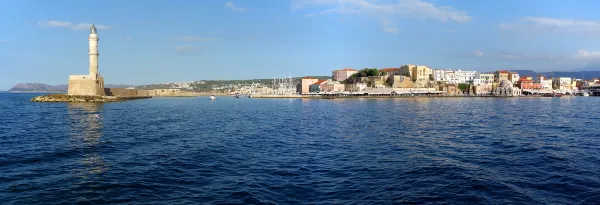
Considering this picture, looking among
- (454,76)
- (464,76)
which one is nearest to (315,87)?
(454,76)

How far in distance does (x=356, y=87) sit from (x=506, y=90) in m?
35.5

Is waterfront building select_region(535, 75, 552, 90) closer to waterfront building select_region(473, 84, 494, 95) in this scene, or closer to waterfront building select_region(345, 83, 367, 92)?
waterfront building select_region(473, 84, 494, 95)

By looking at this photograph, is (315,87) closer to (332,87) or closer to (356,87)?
(332,87)

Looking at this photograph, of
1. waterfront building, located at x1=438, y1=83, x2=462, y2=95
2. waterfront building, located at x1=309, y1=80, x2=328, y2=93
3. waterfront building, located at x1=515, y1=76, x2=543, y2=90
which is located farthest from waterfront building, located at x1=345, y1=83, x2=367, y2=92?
waterfront building, located at x1=515, y1=76, x2=543, y2=90

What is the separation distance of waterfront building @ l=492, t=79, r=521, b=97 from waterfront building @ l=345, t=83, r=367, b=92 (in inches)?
1233

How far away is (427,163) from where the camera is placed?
1129 centimetres

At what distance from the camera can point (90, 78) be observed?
59.2 m

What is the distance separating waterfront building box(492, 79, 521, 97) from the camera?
95375 mm

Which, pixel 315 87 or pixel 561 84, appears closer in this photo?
pixel 315 87

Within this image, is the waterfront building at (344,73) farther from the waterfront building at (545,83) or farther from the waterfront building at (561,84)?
the waterfront building at (561,84)

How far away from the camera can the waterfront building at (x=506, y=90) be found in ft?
313

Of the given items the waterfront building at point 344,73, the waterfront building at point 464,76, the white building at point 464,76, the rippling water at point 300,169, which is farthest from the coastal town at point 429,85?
the rippling water at point 300,169

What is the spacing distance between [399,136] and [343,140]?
9.32ft

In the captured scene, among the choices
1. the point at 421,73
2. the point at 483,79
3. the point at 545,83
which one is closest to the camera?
the point at 421,73
